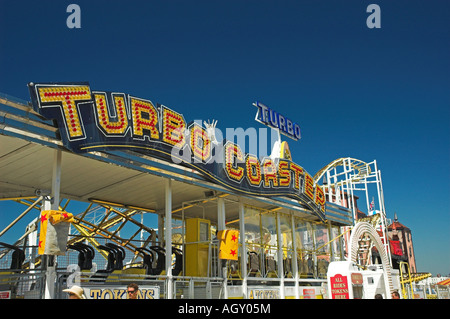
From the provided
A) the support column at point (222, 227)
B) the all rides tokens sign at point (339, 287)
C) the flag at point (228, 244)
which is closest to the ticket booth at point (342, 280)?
the all rides tokens sign at point (339, 287)

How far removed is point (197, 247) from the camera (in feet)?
58.5

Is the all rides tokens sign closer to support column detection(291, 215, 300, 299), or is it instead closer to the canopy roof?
the canopy roof

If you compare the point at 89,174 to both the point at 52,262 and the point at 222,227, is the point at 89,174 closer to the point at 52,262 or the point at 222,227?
the point at 52,262

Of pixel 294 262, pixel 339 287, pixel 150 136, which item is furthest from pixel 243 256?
pixel 150 136

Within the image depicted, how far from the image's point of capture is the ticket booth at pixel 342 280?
559 inches

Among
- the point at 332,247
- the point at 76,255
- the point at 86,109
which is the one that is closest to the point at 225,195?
the point at 76,255

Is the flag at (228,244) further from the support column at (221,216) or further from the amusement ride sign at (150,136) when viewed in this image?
the amusement ride sign at (150,136)

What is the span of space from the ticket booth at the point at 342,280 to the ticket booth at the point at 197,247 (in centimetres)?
509

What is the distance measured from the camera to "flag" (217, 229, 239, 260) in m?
15.7

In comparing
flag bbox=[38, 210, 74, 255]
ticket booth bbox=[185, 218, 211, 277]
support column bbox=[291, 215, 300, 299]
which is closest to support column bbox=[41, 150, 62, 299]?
flag bbox=[38, 210, 74, 255]

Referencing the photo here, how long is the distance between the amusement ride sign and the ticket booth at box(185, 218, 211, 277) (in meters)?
2.88

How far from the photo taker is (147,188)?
16.2 m

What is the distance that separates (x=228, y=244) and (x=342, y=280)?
13.7ft
